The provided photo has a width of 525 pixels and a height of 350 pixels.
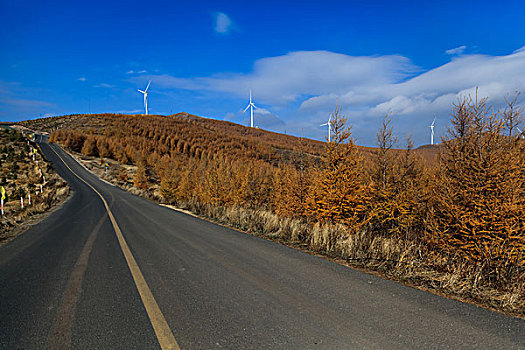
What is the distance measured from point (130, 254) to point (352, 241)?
530 centimetres

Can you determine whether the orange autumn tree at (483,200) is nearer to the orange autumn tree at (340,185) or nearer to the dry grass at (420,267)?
the dry grass at (420,267)

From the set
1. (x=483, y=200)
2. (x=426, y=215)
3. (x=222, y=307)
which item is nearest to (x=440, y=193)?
(x=483, y=200)

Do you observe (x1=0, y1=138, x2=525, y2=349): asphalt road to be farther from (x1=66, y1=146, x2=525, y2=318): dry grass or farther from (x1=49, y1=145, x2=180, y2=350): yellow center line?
(x1=66, y1=146, x2=525, y2=318): dry grass

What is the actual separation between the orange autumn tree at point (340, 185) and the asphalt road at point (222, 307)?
5744mm

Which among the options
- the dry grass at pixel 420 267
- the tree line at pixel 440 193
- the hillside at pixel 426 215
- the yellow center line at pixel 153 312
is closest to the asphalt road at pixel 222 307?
the yellow center line at pixel 153 312

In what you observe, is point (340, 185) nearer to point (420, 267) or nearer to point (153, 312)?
point (420, 267)

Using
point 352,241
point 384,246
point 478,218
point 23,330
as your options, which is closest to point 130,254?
point 23,330

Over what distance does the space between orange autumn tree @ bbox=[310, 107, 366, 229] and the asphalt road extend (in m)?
5.74

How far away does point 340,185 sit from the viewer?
11.5m

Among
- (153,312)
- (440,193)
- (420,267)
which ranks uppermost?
(440,193)

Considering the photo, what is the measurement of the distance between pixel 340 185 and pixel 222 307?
8.99 meters

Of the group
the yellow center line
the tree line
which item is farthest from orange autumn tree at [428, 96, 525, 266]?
the yellow center line

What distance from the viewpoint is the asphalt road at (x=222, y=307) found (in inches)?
110

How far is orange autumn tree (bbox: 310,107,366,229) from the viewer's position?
11312mm
